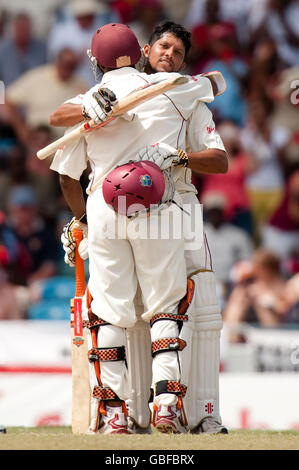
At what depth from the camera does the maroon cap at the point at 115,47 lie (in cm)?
530

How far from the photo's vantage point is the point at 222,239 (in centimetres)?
1111

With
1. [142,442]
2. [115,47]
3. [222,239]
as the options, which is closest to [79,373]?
→ [142,442]

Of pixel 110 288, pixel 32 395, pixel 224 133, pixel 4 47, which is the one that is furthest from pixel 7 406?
pixel 4 47

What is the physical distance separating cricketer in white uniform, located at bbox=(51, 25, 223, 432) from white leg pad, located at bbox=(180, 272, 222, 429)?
166 mm

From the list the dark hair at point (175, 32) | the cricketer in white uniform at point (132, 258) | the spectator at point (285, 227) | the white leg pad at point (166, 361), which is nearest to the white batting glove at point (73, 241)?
the cricketer in white uniform at point (132, 258)

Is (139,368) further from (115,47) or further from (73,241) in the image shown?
(115,47)

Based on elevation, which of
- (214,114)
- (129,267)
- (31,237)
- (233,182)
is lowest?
(129,267)

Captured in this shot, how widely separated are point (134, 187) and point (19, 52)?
7.86m

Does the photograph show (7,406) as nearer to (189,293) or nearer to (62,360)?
(62,360)

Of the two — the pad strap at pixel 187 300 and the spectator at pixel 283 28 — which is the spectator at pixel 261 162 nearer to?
the spectator at pixel 283 28

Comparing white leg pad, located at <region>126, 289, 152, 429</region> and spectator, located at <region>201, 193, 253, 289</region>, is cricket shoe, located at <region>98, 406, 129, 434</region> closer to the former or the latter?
white leg pad, located at <region>126, 289, 152, 429</region>

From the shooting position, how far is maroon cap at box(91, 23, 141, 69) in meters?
5.30

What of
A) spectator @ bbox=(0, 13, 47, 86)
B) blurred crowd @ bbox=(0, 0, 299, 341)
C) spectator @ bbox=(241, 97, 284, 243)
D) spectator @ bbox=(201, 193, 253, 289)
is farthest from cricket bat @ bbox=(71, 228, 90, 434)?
spectator @ bbox=(0, 13, 47, 86)

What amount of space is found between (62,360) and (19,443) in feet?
16.9
